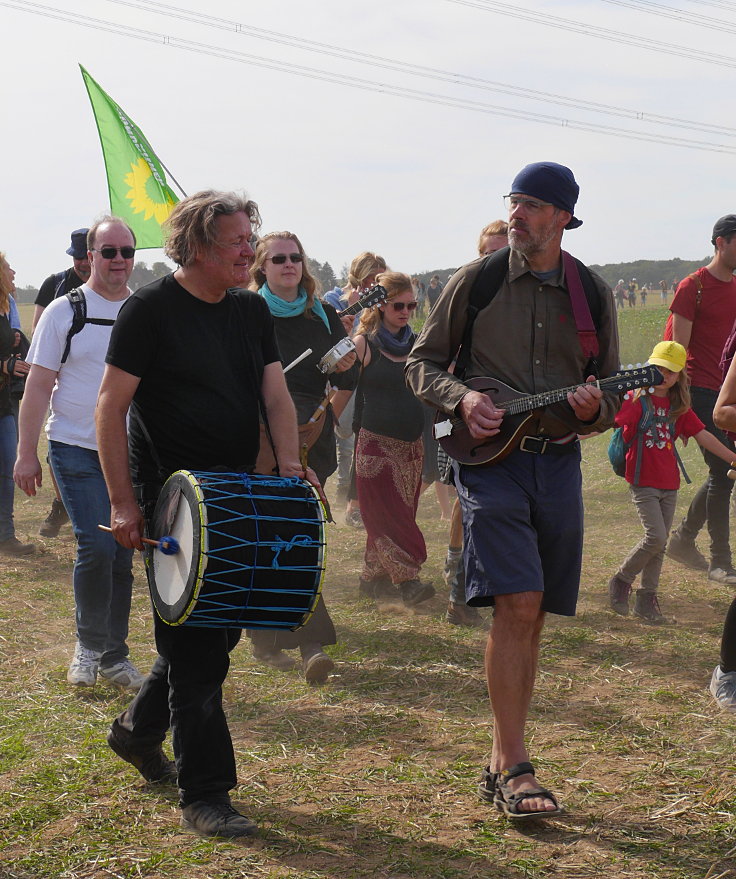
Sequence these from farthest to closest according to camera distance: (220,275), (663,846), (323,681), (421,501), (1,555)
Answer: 1. (421,501)
2. (1,555)
3. (323,681)
4. (220,275)
5. (663,846)

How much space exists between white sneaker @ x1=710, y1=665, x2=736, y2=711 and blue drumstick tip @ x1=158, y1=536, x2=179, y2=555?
113 inches

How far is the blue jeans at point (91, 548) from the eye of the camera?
19.0ft

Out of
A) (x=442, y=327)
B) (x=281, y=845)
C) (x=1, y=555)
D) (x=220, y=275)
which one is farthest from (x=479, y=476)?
(x=1, y=555)

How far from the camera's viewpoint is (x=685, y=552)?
9.12 m

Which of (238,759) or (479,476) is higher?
(479,476)

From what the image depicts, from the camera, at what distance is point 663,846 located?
3.90 meters

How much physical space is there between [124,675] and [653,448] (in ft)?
11.9

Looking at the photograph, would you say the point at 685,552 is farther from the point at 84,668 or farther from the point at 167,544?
the point at 167,544

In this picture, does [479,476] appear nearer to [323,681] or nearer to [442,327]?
[442,327]

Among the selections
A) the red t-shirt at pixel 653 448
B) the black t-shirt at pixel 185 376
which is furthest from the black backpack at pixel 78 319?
the red t-shirt at pixel 653 448

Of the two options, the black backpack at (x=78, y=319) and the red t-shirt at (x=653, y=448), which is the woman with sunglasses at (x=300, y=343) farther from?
the red t-shirt at (x=653, y=448)

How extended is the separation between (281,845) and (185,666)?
71cm

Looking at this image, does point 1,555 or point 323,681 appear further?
point 1,555

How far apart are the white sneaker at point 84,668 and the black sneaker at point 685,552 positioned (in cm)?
500
